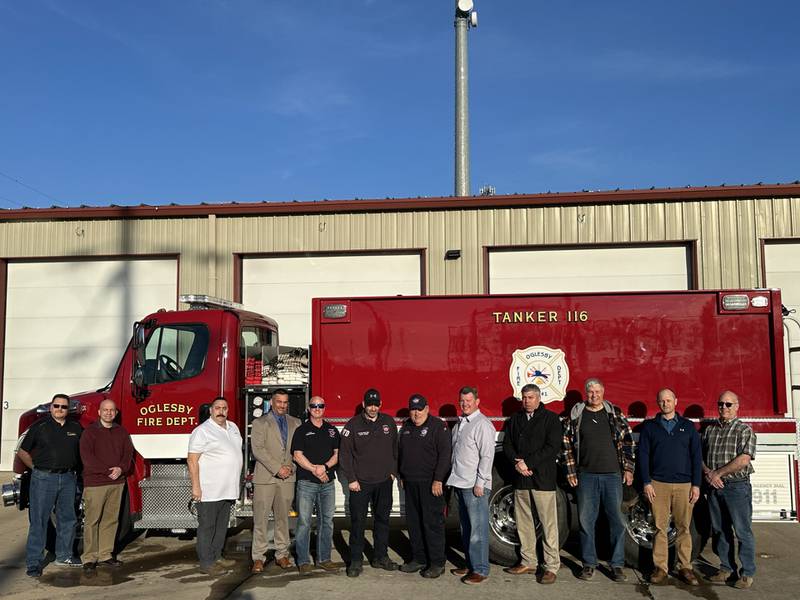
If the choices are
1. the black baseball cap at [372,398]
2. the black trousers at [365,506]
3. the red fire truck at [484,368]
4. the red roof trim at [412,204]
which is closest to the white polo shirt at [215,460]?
the red fire truck at [484,368]

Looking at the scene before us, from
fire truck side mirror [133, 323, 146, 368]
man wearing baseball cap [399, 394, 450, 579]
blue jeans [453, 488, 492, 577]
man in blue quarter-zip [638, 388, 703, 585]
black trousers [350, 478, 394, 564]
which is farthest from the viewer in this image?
fire truck side mirror [133, 323, 146, 368]

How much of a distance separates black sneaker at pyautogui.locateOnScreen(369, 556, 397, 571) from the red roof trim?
8468 millimetres

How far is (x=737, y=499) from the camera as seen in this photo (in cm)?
669

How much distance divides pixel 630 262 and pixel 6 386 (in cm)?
1307

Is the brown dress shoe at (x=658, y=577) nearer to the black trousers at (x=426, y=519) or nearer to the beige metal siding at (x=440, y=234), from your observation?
the black trousers at (x=426, y=519)

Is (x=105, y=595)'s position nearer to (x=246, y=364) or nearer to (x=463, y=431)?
(x=246, y=364)

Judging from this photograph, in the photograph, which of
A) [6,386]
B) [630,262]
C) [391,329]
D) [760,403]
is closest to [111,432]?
[391,329]

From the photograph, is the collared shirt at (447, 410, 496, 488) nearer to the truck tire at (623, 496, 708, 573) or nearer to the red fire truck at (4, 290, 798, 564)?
the red fire truck at (4, 290, 798, 564)

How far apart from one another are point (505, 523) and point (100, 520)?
13.8ft

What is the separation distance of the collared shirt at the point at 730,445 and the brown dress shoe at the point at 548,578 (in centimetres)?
181

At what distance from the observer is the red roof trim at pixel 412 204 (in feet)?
45.4

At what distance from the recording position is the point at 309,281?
48.4 feet

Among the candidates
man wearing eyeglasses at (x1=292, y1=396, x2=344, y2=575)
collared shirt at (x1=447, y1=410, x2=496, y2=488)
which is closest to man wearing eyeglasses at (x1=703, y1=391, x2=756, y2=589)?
collared shirt at (x1=447, y1=410, x2=496, y2=488)

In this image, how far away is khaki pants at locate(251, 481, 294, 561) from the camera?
728 cm
